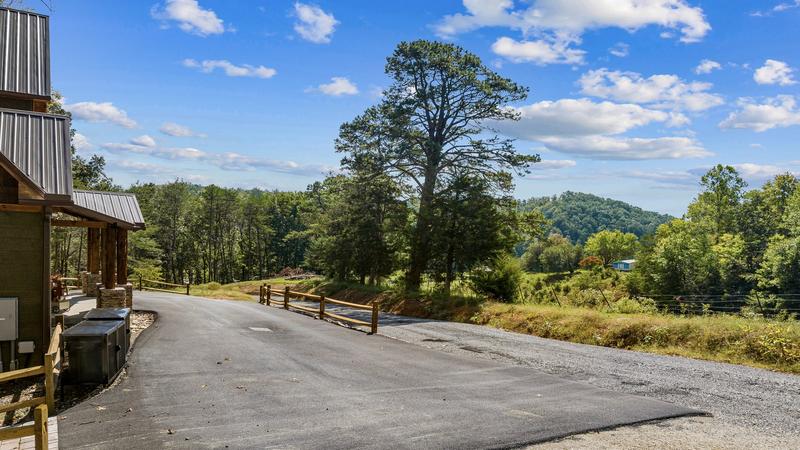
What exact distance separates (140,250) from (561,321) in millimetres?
53384

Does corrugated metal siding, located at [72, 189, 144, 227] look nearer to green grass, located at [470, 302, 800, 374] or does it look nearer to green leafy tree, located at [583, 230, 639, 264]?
green grass, located at [470, 302, 800, 374]

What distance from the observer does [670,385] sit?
1059 cm

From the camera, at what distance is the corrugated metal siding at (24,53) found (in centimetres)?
1520

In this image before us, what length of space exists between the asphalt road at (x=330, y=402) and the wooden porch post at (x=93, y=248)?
11.6m

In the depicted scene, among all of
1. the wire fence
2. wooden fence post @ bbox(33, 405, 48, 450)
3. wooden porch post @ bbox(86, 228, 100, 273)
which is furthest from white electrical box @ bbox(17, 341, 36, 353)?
the wire fence

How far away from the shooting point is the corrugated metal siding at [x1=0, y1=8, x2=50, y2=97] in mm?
15195

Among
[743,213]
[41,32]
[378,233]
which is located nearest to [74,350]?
[41,32]

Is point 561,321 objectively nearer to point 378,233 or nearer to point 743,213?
point 378,233

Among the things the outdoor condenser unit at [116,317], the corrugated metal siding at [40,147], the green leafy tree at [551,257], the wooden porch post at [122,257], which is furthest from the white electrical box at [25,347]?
the green leafy tree at [551,257]

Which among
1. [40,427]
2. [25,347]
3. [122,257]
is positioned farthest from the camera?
[122,257]

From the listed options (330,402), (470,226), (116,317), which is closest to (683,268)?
(470,226)

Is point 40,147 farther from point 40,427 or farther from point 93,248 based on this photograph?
point 93,248

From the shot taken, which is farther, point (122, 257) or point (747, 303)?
point (747, 303)

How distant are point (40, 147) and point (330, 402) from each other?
29.5 feet
